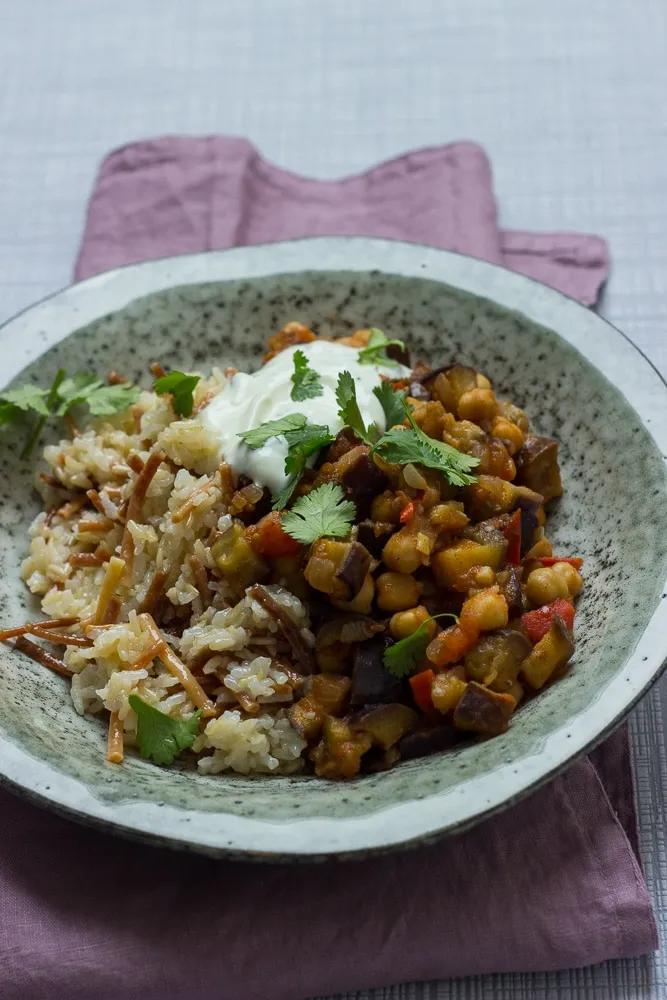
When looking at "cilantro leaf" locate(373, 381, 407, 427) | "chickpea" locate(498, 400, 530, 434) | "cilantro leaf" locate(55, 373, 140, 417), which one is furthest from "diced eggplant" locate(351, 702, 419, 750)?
"cilantro leaf" locate(55, 373, 140, 417)

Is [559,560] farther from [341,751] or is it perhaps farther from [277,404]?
[277,404]

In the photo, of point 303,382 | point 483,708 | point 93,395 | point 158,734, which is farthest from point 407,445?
point 93,395

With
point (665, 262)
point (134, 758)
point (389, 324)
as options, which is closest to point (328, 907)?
point (134, 758)

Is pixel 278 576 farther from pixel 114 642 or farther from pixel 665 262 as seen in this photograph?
pixel 665 262

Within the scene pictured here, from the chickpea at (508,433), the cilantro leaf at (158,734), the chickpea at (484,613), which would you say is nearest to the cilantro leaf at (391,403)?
the chickpea at (508,433)

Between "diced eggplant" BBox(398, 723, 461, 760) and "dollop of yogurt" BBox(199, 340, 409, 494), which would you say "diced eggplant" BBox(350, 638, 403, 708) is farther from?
"dollop of yogurt" BBox(199, 340, 409, 494)

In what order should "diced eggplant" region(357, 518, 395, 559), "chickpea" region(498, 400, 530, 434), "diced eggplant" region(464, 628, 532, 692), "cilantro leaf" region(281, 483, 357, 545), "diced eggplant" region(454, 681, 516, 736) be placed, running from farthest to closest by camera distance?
"chickpea" region(498, 400, 530, 434), "diced eggplant" region(357, 518, 395, 559), "cilantro leaf" region(281, 483, 357, 545), "diced eggplant" region(464, 628, 532, 692), "diced eggplant" region(454, 681, 516, 736)
